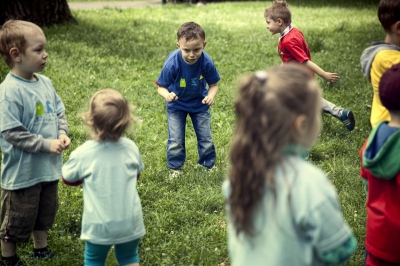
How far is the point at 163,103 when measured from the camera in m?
7.68

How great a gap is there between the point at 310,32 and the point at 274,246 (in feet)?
37.1

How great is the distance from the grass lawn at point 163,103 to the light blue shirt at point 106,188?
2.39 feet

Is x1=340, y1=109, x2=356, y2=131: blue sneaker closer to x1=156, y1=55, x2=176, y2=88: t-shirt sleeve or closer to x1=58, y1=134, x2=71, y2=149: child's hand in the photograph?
x1=156, y1=55, x2=176, y2=88: t-shirt sleeve

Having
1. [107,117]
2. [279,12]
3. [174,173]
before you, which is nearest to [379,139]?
[107,117]

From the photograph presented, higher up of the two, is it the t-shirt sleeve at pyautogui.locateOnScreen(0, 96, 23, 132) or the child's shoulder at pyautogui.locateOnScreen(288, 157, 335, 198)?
the child's shoulder at pyautogui.locateOnScreen(288, 157, 335, 198)

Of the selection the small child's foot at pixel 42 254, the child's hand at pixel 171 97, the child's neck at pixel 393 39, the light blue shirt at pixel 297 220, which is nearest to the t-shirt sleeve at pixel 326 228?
the light blue shirt at pixel 297 220

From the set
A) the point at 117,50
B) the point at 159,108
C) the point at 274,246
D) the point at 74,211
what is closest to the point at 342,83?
the point at 159,108

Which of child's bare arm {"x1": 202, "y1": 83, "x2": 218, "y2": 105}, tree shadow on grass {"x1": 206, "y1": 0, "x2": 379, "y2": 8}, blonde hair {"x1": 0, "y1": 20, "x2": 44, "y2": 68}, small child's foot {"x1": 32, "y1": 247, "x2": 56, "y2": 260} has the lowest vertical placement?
tree shadow on grass {"x1": 206, "y1": 0, "x2": 379, "y2": 8}

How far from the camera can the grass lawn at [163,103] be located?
4340 millimetres

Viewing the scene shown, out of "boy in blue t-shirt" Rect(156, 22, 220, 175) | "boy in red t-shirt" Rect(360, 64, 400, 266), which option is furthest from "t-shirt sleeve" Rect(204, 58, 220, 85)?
→ "boy in red t-shirt" Rect(360, 64, 400, 266)

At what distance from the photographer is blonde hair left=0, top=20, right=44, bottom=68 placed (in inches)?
143

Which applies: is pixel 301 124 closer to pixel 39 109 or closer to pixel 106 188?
pixel 106 188

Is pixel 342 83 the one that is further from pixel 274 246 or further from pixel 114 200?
pixel 274 246

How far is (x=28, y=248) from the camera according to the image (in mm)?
4133
